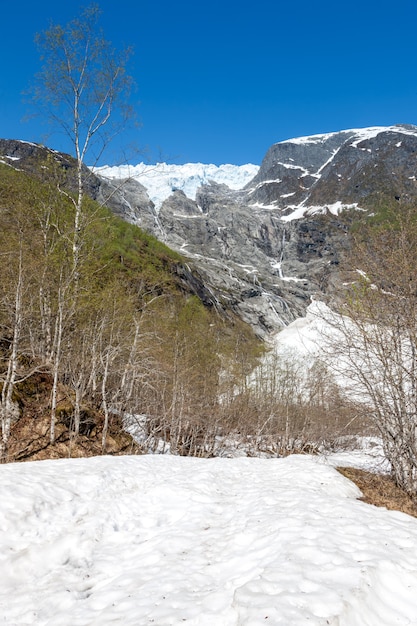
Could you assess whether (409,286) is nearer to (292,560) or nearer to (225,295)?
(292,560)

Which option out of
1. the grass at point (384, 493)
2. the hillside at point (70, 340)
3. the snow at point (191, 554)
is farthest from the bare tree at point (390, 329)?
the hillside at point (70, 340)

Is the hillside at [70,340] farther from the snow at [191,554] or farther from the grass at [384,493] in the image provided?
the grass at [384,493]

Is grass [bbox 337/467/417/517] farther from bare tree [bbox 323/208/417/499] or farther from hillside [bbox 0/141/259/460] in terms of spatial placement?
hillside [bbox 0/141/259/460]

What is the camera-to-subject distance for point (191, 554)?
5773 mm

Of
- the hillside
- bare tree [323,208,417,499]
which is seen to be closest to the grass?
bare tree [323,208,417,499]

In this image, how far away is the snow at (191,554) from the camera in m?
3.98

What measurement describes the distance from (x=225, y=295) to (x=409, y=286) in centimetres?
8601

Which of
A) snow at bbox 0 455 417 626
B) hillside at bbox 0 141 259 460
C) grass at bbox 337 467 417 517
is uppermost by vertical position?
hillside at bbox 0 141 259 460

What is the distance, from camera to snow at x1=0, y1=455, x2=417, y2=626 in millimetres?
3984

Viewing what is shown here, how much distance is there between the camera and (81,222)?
15734mm

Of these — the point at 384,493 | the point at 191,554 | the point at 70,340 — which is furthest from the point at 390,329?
the point at 70,340

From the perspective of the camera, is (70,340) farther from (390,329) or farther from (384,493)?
(384,493)

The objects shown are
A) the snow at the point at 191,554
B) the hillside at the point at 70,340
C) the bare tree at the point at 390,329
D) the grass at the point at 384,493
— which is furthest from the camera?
the hillside at the point at 70,340

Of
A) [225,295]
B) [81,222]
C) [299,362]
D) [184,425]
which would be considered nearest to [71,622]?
[81,222]
